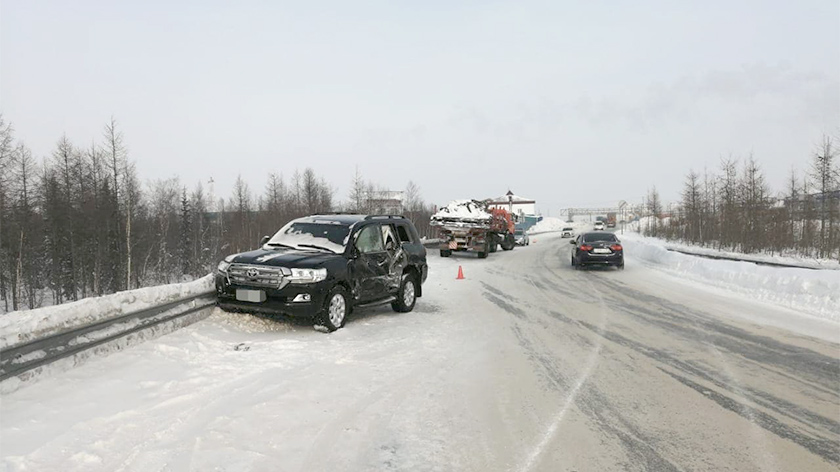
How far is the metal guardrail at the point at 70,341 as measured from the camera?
14.8ft

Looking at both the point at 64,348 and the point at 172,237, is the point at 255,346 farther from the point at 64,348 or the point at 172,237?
the point at 172,237

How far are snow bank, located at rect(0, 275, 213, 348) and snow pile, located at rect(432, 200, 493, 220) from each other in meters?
20.1

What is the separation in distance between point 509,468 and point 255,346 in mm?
4383

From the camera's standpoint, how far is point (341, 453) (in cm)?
370

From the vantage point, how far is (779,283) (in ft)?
42.2

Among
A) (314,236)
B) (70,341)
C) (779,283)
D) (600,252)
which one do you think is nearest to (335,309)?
(314,236)

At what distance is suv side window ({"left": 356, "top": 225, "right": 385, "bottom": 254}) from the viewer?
8992 millimetres

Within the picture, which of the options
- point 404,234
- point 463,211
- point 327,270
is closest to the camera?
point 327,270

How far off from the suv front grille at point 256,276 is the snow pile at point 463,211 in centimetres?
1946

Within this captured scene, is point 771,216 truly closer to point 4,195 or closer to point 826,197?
point 826,197

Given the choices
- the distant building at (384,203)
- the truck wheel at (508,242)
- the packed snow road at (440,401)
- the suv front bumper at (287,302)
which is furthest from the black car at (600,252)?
the distant building at (384,203)

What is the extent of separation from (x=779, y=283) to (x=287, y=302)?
12.9 metres

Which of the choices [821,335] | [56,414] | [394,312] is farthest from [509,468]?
[821,335]

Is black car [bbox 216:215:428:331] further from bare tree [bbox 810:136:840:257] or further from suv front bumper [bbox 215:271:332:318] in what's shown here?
bare tree [bbox 810:136:840:257]
